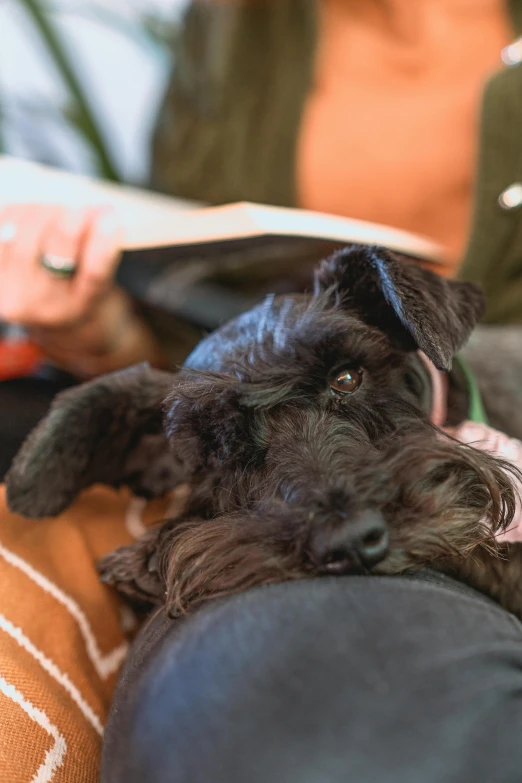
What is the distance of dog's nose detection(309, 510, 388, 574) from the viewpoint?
0.87m

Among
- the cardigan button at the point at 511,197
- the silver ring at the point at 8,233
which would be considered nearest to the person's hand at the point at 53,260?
the silver ring at the point at 8,233

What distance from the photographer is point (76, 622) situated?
1.27m

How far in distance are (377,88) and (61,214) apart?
52.8 inches

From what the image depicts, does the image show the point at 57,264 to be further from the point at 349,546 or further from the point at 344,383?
the point at 349,546

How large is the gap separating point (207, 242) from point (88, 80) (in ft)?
6.90

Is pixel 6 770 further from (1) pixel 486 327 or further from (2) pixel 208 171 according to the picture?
(2) pixel 208 171

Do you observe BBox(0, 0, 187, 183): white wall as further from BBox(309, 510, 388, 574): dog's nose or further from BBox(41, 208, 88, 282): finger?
BBox(309, 510, 388, 574): dog's nose

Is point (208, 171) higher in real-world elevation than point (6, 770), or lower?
higher

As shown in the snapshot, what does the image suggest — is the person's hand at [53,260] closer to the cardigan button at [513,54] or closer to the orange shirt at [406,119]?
the orange shirt at [406,119]

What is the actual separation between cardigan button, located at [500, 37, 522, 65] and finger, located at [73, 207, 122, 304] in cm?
142

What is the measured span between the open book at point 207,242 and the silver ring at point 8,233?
198mm

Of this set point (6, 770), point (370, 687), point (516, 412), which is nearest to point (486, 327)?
point (516, 412)

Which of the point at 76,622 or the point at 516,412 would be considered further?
the point at 516,412

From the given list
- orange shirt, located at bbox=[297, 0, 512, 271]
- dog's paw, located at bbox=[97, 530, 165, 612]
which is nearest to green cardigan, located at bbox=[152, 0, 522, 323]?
orange shirt, located at bbox=[297, 0, 512, 271]
